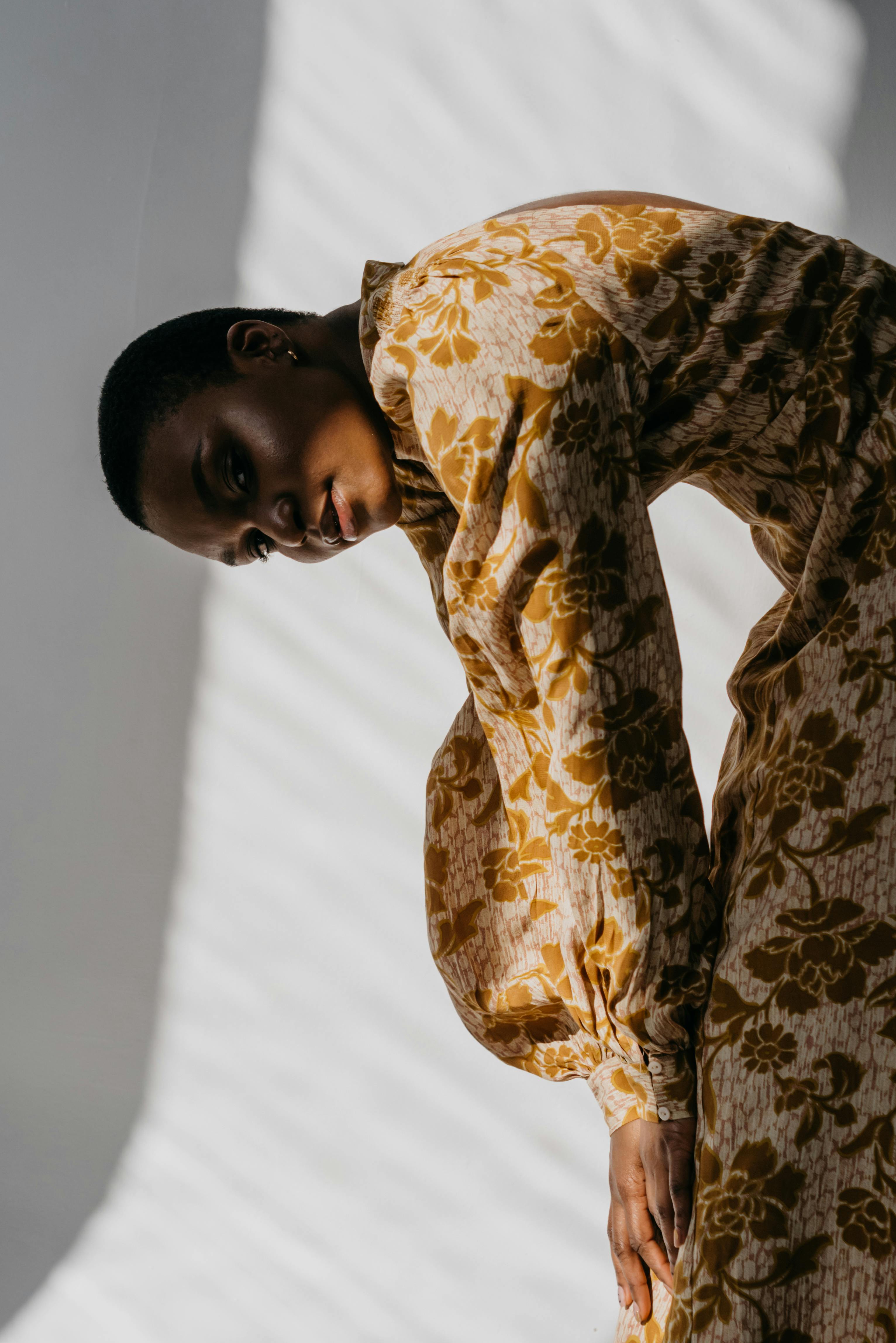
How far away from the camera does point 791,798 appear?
64 cm

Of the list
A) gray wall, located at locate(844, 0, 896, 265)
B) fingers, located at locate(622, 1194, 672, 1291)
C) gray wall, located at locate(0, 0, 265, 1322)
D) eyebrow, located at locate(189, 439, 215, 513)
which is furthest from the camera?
gray wall, located at locate(0, 0, 265, 1322)

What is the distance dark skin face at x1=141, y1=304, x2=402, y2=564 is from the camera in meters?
0.81

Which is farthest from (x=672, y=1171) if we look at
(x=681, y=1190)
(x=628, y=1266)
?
(x=628, y=1266)

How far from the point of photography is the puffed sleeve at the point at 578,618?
63 centimetres

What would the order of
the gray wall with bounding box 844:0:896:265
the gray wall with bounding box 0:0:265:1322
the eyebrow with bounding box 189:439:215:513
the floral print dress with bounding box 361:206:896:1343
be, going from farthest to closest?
the gray wall with bounding box 0:0:265:1322
the gray wall with bounding box 844:0:896:265
the eyebrow with bounding box 189:439:215:513
the floral print dress with bounding box 361:206:896:1343

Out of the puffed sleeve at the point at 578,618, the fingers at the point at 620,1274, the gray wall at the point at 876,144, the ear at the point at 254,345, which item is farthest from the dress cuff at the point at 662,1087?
the gray wall at the point at 876,144

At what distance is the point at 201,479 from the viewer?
32.4 inches

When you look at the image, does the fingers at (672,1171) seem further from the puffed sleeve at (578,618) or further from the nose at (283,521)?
the nose at (283,521)

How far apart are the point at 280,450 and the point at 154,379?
0.13 metres

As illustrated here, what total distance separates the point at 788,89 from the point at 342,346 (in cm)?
72

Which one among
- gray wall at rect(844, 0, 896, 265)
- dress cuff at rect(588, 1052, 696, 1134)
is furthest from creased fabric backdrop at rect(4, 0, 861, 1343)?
dress cuff at rect(588, 1052, 696, 1134)

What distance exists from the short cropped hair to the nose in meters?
0.10

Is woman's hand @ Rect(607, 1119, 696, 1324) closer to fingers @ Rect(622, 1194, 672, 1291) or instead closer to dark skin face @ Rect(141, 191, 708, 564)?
fingers @ Rect(622, 1194, 672, 1291)

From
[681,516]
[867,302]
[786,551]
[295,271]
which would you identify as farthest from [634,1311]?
[295,271]
